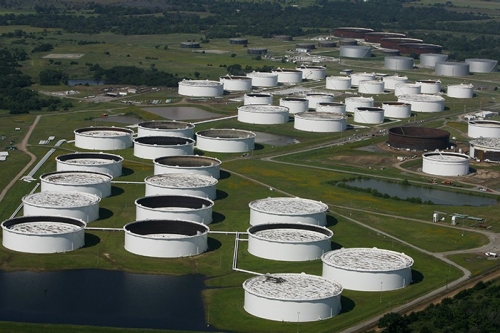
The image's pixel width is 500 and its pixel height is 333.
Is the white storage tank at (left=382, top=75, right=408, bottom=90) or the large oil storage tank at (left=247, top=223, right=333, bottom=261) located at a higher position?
the white storage tank at (left=382, top=75, right=408, bottom=90)

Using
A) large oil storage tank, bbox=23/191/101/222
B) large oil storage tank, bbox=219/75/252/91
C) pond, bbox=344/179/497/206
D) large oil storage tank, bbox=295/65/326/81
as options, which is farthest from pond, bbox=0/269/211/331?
large oil storage tank, bbox=295/65/326/81

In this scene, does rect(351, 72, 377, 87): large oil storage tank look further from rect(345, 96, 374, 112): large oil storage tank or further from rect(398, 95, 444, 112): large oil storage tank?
rect(345, 96, 374, 112): large oil storage tank

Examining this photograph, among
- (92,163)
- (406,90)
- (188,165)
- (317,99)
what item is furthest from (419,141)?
(406,90)

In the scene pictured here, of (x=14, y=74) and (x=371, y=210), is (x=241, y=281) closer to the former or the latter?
(x=371, y=210)

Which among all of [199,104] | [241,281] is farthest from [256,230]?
[199,104]

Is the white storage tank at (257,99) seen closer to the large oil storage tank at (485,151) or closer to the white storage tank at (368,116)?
the white storage tank at (368,116)
